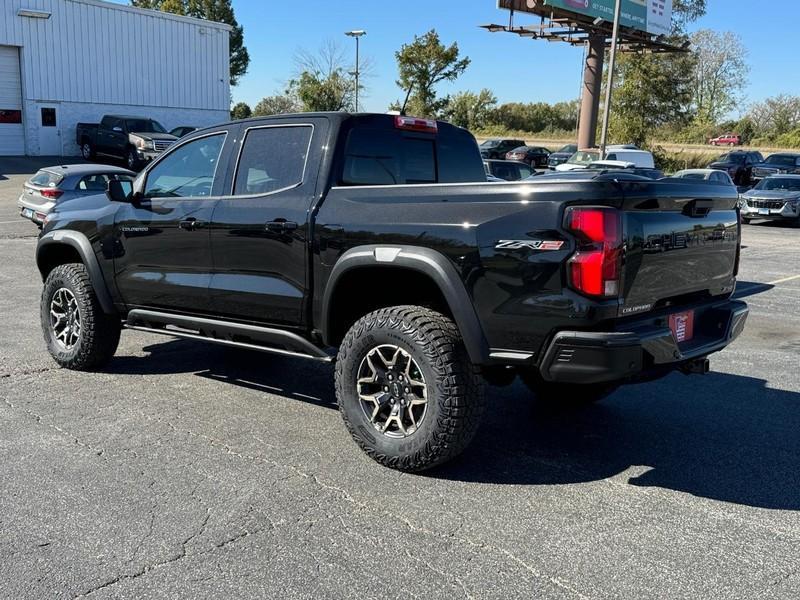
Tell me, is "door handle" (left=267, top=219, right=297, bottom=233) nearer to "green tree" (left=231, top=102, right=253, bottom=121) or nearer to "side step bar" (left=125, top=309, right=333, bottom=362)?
"side step bar" (left=125, top=309, right=333, bottom=362)

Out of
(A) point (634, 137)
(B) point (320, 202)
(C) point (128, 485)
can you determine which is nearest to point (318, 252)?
(B) point (320, 202)

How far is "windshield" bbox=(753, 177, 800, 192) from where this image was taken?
920 inches

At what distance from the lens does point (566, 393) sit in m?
5.36

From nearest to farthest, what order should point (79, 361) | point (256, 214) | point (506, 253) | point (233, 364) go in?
point (506, 253) → point (256, 214) → point (79, 361) → point (233, 364)

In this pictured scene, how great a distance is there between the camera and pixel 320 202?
461 centimetres

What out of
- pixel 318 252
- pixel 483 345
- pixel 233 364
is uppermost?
pixel 318 252

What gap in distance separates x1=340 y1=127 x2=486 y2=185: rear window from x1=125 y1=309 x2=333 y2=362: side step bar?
1.02m

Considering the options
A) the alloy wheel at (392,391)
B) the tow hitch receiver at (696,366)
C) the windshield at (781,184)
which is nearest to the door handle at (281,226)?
the alloy wheel at (392,391)

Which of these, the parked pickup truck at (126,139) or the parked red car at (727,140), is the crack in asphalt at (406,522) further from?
the parked red car at (727,140)

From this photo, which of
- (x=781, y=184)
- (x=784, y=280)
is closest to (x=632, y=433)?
(x=784, y=280)

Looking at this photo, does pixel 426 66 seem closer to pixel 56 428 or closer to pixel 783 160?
pixel 783 160

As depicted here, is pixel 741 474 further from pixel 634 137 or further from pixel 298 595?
pixel 634 137

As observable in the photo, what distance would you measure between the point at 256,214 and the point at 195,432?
138 cm

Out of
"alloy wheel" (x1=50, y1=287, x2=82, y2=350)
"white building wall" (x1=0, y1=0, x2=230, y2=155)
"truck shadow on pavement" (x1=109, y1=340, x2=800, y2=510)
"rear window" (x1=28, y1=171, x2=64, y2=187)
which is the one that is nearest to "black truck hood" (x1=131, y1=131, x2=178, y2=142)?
"white building wall" (x1=0, y1=0, x2=230, y2=155)
